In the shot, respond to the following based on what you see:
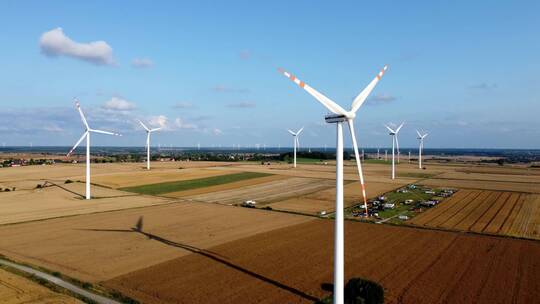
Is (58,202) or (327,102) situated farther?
(58,202)

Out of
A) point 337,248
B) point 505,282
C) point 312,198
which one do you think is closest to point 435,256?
point 505,282

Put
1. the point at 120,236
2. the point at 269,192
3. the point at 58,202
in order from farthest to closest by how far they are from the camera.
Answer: the point at 269,192, the point at 58,202, the point at 120,236

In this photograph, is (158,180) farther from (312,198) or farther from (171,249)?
(171,249)

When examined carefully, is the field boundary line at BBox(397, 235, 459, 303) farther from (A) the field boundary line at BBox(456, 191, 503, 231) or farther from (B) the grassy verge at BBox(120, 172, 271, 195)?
(B) the grassy verge at BBox(120, 172, 271, 195)

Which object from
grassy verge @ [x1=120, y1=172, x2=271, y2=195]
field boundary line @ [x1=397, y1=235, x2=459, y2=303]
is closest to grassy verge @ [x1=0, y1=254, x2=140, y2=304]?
field boundary line @ [x1=397, y1=235, x2=459, y2=303]

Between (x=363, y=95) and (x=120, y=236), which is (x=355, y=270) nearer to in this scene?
(x=363, y=95)

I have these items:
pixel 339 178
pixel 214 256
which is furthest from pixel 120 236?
pixel 339 178
